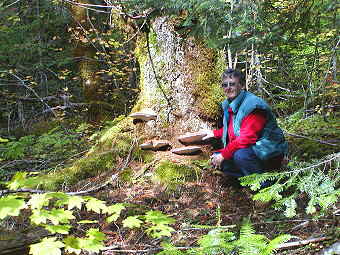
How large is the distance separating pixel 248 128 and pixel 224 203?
869mm

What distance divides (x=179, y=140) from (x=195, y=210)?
963 mm

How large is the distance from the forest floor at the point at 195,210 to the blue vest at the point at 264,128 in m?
0.54

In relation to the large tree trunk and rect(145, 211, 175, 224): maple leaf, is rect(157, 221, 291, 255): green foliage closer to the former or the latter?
rect(145, 211, 175, 224): maple leaf

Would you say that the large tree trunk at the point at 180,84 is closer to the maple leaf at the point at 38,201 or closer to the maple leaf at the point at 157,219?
the maple leaf at the point at 157,219

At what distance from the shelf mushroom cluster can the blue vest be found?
0.60 meters

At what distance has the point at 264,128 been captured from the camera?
11.8 ft

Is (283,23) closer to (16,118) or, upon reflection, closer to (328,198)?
(328,198)

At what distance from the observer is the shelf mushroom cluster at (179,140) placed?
410 centimetres

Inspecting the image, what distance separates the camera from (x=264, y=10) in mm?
3887

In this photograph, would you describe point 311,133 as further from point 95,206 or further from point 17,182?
point 17,182

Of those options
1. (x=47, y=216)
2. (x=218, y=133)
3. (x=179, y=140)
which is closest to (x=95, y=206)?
(x=47, y=216)

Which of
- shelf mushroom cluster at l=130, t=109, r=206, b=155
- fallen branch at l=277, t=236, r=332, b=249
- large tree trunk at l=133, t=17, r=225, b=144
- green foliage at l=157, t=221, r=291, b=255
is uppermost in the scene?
large tree trunk at l=133, t=17, r=225, b=144

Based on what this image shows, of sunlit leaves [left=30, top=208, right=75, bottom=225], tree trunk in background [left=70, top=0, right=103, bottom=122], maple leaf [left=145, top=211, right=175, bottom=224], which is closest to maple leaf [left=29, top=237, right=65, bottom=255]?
sunlit leaves [left=30, top=208, right=75, bottom=225]

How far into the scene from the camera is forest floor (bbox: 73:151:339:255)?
9.84 ft
